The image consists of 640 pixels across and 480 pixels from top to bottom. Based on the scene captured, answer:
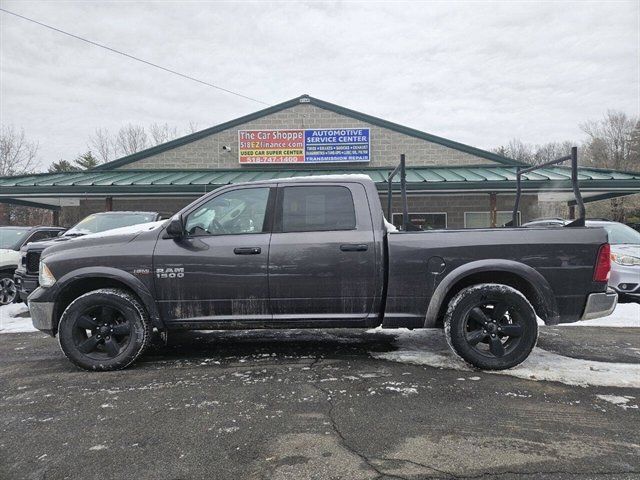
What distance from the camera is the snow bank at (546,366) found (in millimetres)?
3678

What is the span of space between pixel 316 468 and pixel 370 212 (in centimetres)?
246

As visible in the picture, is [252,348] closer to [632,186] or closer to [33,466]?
[33,466]

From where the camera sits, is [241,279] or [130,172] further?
[130,172]

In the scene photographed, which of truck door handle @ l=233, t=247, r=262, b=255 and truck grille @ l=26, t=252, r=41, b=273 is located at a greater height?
truck door handle @ l=233, t=247, r=262, b=255

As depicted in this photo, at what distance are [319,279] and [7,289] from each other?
7797 mm

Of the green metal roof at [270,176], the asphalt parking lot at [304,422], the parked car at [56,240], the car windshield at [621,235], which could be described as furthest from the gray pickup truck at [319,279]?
the green metal roof at [270,176]

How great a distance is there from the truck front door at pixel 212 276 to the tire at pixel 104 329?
0.28 m

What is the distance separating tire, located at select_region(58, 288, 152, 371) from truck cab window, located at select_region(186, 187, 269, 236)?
3.14 feet

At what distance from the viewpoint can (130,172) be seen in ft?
48.8

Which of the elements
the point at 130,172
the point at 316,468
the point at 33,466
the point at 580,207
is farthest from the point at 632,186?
the point at 130,172

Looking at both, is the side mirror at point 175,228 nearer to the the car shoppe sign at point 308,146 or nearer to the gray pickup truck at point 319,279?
the gray pickup truck at point 319,279

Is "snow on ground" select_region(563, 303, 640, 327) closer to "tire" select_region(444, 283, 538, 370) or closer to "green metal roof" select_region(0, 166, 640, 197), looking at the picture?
"tire" select_region(444, 283, 538, 370)

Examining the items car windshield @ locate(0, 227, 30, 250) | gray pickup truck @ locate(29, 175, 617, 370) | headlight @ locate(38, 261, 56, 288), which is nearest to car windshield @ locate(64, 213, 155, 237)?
car windshield @ locate(0, 227, 30, 250)

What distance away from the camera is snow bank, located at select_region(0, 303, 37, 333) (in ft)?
21.4
